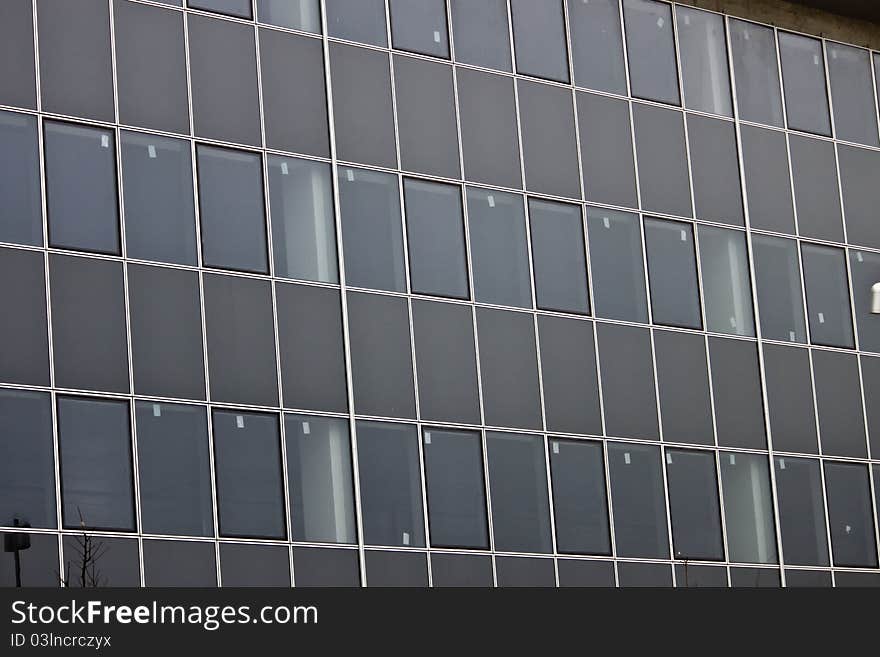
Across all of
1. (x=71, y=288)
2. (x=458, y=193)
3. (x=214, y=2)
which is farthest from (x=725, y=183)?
(x=71, y=288)

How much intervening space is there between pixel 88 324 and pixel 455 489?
23.2 ft

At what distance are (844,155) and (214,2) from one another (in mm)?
14217

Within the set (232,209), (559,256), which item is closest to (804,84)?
(559,256)

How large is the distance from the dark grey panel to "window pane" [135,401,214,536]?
76 cm

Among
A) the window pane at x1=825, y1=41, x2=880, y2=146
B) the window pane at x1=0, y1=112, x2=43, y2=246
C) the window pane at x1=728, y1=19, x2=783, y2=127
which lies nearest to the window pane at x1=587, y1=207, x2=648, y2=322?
the window pane at x1=728, y1=19, x2=783, y2=127

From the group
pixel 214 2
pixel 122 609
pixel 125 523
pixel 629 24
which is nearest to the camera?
pixel 122 609

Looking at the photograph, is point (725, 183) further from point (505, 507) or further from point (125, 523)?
point (125, 523)

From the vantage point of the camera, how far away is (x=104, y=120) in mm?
31422

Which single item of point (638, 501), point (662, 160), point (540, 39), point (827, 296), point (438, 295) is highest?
point (540, 39)

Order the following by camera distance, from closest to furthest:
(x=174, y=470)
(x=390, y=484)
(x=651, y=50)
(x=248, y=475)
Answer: (x=174, y=470) < (x=248, y=475) < (x=390, y=484) < (x=651, y=50)

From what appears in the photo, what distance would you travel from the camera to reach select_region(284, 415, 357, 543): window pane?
31.8 metres

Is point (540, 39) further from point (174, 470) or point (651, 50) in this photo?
point (174, 470)

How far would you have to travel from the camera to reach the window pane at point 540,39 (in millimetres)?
36250

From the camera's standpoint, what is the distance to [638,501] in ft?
116
